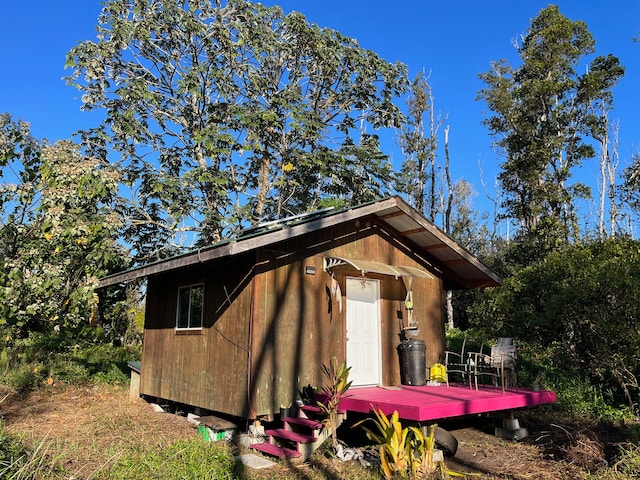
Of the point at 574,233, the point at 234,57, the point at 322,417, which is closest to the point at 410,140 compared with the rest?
the point at 574,233

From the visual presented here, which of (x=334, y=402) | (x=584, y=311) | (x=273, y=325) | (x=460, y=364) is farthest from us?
(x=584, y=311)

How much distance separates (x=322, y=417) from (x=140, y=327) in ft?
34.8

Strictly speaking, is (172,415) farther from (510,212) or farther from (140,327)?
(510,212)

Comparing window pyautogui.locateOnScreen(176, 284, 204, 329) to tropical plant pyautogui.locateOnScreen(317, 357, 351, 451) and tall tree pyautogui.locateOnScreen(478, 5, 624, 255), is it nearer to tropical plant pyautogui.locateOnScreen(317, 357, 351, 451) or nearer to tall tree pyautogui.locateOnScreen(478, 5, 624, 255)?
tropical plant pyautogui.locateOnScreen(317, 357, 351, 451)

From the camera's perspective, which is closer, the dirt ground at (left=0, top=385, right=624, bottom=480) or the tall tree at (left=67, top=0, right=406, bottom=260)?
the dirt ground at (left=0, top=385, right=624, bottom=480)

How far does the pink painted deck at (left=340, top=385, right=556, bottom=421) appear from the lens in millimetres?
5910

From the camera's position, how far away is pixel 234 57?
48.6ft

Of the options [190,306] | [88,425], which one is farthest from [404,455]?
[88,425]

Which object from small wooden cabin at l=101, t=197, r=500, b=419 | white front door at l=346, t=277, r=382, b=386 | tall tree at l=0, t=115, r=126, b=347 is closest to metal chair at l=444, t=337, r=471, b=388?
small wooden cabin at l=101, t=197, r=500, b=419

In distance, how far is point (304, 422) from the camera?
21.2 feet

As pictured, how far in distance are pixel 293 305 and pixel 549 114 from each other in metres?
17.4

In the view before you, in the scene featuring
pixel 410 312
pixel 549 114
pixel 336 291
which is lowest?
pixel 410 312

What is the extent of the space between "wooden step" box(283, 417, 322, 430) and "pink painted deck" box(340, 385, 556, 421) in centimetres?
54

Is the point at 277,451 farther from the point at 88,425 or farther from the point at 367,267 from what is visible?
the point at 88,425
